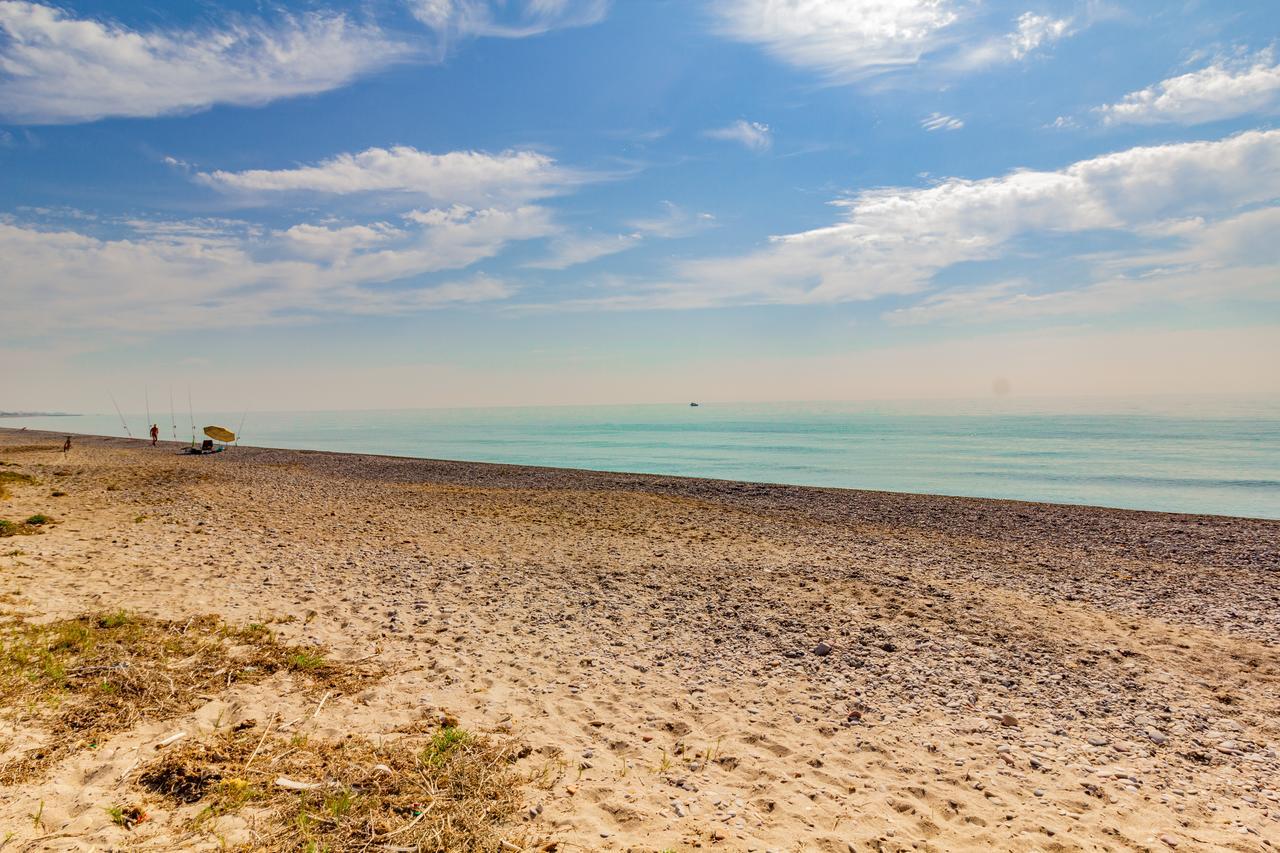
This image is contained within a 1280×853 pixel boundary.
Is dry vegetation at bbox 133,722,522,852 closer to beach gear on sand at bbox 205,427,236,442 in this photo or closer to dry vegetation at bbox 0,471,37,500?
dry vegetation at bbox 0,471,37,500

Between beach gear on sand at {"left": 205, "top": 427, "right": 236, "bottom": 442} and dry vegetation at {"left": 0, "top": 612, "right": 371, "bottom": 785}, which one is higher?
beach gear on sand at {"left": 205, "top": 427, "right": 236, "bottom": 442}

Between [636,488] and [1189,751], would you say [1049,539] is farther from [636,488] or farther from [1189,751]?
[636,488]

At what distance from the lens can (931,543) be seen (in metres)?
16.8

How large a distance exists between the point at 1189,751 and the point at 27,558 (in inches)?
702

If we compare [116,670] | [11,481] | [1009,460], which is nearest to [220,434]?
[11,481]

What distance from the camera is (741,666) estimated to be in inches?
339

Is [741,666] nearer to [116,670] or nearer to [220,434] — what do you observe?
[116,670]

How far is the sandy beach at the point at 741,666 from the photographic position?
5125 millimetres

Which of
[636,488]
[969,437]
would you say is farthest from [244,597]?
[969,437]

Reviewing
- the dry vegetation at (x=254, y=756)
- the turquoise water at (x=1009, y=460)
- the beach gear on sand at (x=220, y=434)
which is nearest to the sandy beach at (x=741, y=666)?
the dry vegetation at (x=254, y=756)

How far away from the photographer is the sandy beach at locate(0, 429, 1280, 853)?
512cm

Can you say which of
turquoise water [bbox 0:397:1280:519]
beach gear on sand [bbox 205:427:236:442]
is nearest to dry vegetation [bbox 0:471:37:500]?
beach gear on sand [bbox 205:427:236:442]

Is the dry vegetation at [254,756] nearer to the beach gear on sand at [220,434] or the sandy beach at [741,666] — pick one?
the sandy beach at [741,666]

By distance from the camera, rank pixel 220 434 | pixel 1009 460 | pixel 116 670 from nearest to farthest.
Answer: pixel 116 670, pixel 220 434, pixel 1009 460
